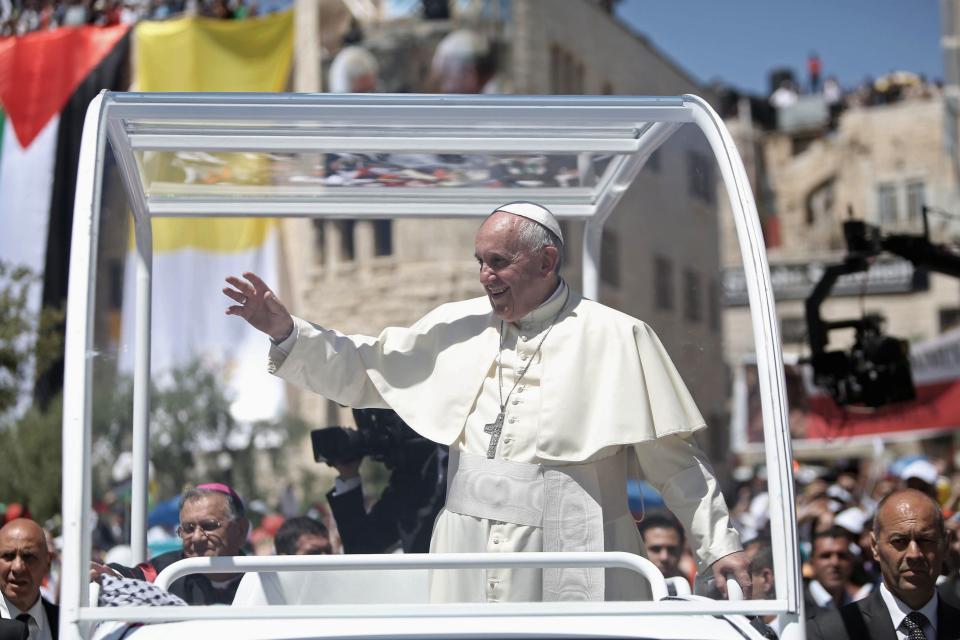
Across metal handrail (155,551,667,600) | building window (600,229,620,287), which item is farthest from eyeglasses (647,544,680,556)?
metal handrail (155,551,667,600)

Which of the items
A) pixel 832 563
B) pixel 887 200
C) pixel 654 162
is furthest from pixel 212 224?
pixel 887 200

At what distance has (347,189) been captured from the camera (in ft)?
18.3

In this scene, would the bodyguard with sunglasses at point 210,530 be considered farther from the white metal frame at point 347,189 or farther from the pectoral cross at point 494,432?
the pectoral cross at point 494,432

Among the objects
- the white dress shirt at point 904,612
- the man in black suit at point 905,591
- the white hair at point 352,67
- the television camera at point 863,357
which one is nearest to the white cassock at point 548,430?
the man in black suit at point 905,591

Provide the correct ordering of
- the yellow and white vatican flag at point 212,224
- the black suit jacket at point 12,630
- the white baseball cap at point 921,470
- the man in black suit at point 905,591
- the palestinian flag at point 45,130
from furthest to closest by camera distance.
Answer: the palestinian flag at point 45,130
the yellow and white vatican flag at point 212,224
the white baseball cap at point 921,470
the man in black suit at point 905,591
the black suit jacket at point 12,630

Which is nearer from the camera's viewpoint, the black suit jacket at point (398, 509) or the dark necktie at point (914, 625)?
the dark necktie at point (914, 625)

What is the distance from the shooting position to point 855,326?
8.70 meters

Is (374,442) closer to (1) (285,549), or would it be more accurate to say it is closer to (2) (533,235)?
(1) (285,549)

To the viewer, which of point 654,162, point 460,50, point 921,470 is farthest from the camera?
point 460,50

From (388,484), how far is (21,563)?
1.37 m

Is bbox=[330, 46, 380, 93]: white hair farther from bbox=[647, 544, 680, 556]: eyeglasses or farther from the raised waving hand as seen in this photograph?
the raised waving hand

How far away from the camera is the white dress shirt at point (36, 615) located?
4871 mm

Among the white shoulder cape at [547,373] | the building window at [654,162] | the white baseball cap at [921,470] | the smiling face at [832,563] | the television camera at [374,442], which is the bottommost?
the white baseball cap at [921,470]

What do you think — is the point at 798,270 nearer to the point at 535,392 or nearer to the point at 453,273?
the point at 453,273
